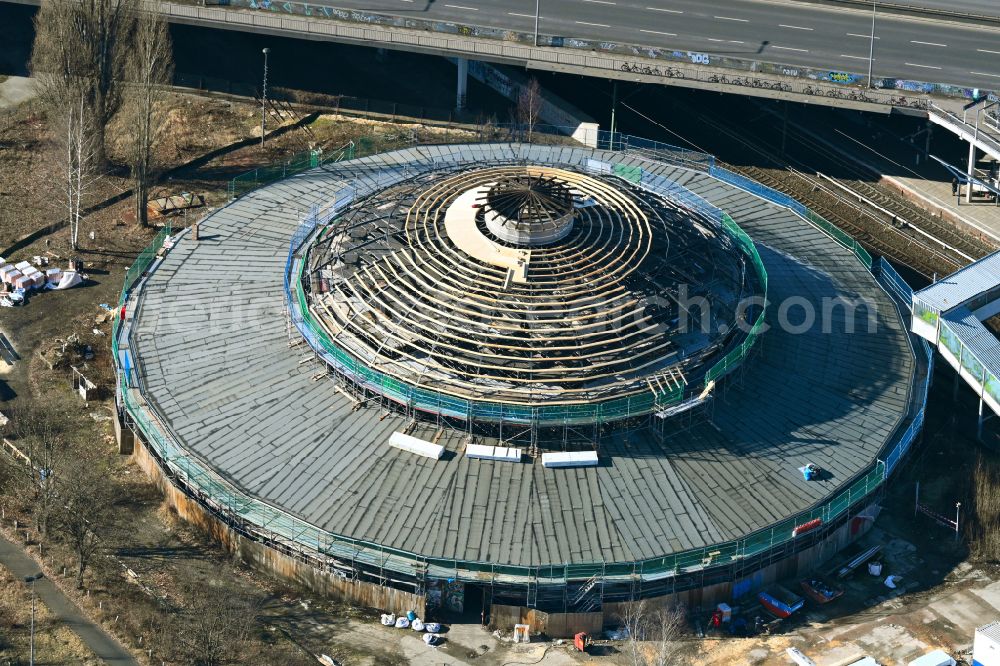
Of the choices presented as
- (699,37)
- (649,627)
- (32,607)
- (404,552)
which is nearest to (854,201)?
(699,37)

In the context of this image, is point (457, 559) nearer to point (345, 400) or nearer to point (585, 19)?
point (345, 400)

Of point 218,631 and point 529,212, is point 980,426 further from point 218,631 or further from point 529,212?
point 218,631

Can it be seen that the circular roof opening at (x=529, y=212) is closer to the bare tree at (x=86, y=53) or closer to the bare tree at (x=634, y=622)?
the bare tree at (x=634, y=622)

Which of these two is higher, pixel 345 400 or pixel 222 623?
pixel 345 400

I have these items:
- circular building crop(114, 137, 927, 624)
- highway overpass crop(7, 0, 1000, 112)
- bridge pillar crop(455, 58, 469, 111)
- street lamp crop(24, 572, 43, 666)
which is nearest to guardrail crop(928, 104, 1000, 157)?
highway overpass crop(7, 0, 1000, 112)

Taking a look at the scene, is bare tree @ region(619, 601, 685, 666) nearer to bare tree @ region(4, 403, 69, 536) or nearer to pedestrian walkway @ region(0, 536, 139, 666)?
pedestrian walkway @ region(0, 536, 139, 666)

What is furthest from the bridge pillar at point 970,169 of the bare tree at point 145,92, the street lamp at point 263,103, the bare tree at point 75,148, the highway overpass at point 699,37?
the bare tree at point 75,148

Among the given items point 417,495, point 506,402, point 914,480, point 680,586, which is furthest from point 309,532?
point 914,480
